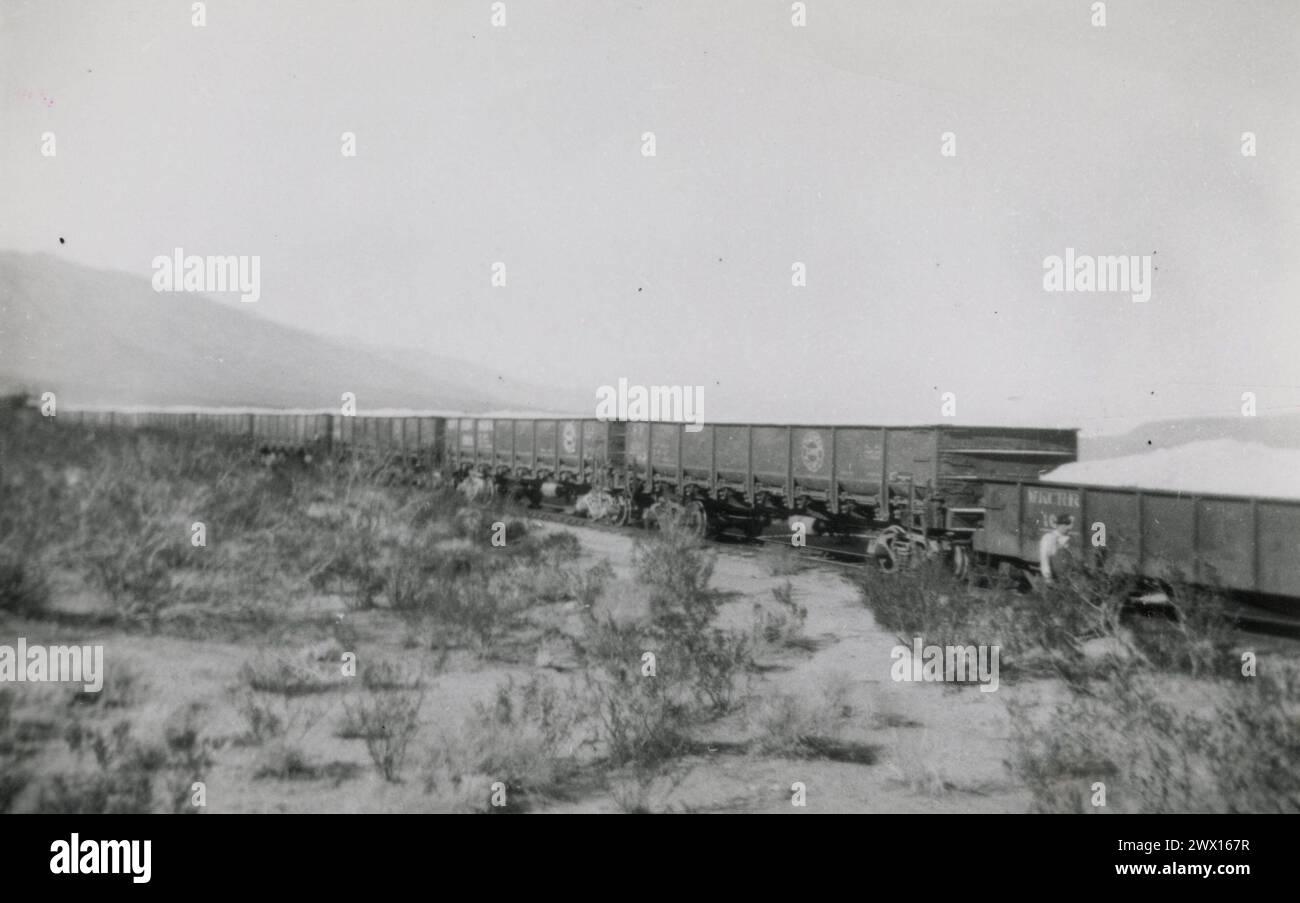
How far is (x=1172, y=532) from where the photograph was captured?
739 centimetres

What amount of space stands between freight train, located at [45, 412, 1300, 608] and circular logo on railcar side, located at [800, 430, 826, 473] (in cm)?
3

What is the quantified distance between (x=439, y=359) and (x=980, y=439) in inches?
3682

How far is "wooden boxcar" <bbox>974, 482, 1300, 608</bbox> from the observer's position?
22.1 feet

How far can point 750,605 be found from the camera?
852 centimetres

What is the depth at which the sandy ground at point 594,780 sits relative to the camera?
497 cm

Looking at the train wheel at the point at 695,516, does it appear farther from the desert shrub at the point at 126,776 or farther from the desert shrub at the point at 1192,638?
the desert shrub at the point at 126,776

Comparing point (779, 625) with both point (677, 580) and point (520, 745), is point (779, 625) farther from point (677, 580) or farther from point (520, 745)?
point (520, 745)

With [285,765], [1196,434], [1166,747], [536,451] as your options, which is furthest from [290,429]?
[1196,434]

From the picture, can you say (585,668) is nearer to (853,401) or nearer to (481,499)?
(481,499)

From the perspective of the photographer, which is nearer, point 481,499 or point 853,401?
point 481,499

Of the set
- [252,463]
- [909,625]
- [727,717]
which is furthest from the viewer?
[252,463]

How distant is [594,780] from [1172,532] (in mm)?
6329

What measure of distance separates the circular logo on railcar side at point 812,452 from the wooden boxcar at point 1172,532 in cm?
301
